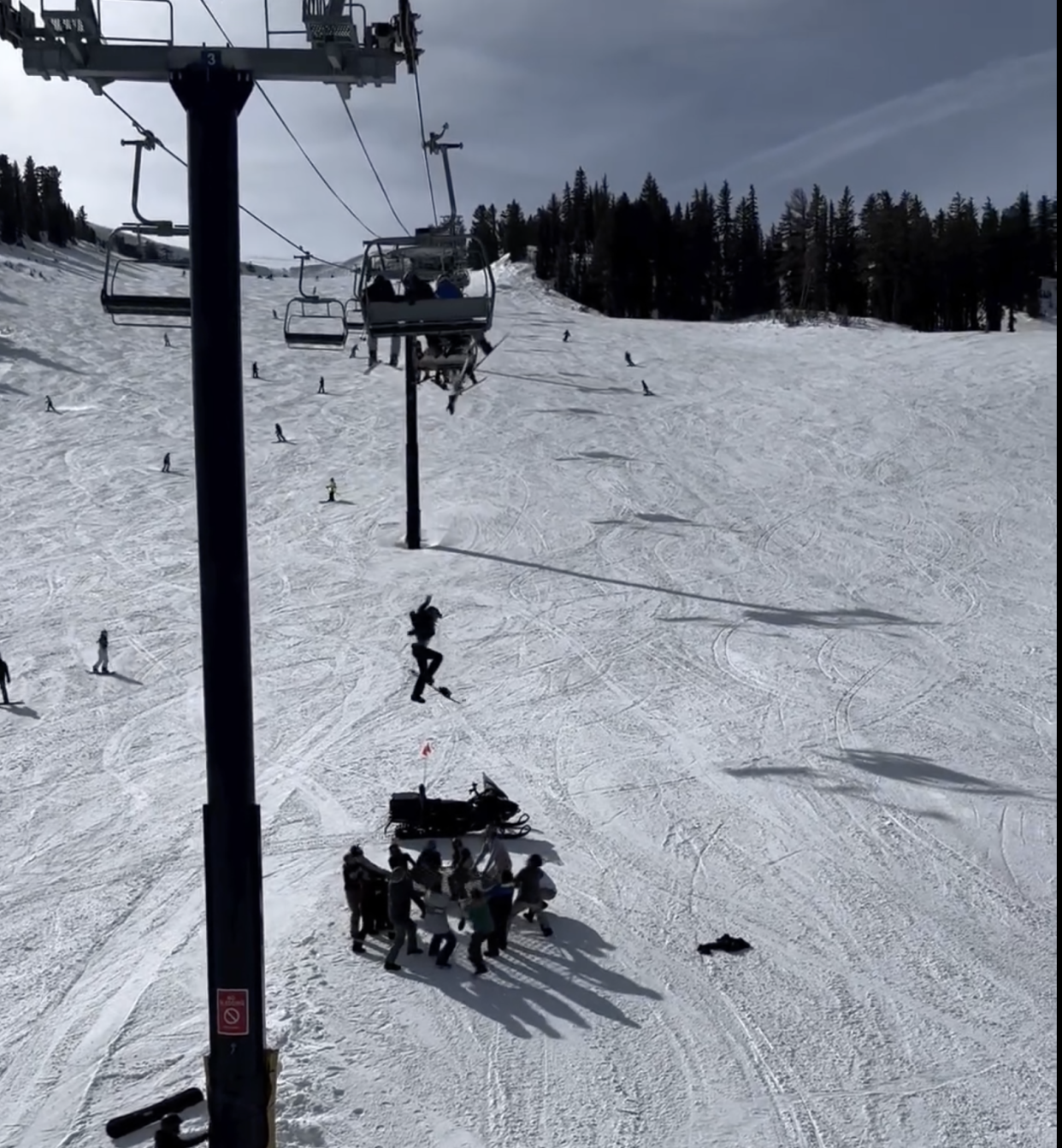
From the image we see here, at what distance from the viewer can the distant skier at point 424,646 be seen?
1512cm

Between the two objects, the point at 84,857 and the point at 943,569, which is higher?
the point at 943,569

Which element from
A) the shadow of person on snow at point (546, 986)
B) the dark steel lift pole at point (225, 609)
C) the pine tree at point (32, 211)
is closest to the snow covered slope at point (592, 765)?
the shadow of person on snow at point (546, 986)

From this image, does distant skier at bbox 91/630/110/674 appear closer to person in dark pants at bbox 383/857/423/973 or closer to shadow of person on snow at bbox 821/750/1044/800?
person in dark pants at bbox 383/857/423/973

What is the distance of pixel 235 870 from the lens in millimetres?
6082

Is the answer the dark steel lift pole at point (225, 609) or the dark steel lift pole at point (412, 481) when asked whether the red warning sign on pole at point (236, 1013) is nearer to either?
the dark steel lift pole at point (225, 609)

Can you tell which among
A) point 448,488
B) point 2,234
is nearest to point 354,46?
point 448,488

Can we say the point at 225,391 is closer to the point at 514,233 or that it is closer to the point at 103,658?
the point at 103,658

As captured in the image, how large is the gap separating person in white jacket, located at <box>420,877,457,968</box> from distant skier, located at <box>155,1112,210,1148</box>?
2818 mm

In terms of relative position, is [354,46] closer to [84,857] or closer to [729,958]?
[729,958]

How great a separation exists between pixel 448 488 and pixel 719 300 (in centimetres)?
6335

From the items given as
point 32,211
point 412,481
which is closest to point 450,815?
point 412,481

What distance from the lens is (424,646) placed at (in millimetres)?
16078

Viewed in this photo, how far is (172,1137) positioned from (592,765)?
832cm

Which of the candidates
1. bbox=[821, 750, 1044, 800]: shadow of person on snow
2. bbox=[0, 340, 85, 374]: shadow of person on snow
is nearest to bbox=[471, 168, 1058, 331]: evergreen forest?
bbox=[0, 340, 85, 374]: shadow of person on snow
